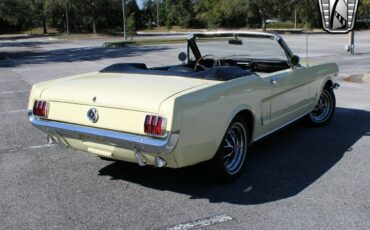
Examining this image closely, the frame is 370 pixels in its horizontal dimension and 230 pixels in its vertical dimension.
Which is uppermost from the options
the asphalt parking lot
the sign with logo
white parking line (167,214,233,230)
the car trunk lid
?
the sign with logo

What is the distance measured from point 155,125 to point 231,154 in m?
1.20

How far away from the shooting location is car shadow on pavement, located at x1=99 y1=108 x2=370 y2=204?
4.43 m

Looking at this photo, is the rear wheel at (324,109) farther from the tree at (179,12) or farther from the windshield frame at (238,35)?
the tree at (179,12)

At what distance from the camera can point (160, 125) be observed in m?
3.75

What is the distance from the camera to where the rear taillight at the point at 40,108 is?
4.49m

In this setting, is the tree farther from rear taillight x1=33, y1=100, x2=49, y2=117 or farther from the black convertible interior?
rear taillight x1=33, y1=100, x2=49, y2=117

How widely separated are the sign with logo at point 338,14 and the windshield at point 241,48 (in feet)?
15.5

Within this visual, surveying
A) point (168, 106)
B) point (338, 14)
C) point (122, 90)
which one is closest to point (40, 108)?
point (122, 90)

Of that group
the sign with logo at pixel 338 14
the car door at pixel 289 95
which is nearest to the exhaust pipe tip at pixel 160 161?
the car door at pixel 289 95

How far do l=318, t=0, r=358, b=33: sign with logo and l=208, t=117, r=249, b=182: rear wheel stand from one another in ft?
20.8

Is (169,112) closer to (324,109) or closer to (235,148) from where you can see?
(235,148)

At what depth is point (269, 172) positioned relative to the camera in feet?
16.4

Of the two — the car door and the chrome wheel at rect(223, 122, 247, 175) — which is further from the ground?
the car door

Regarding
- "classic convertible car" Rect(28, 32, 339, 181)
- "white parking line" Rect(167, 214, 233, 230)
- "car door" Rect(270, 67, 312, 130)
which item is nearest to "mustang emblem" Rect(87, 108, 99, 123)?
"classic convertible car" Rect(28, 32, 339, 181)
